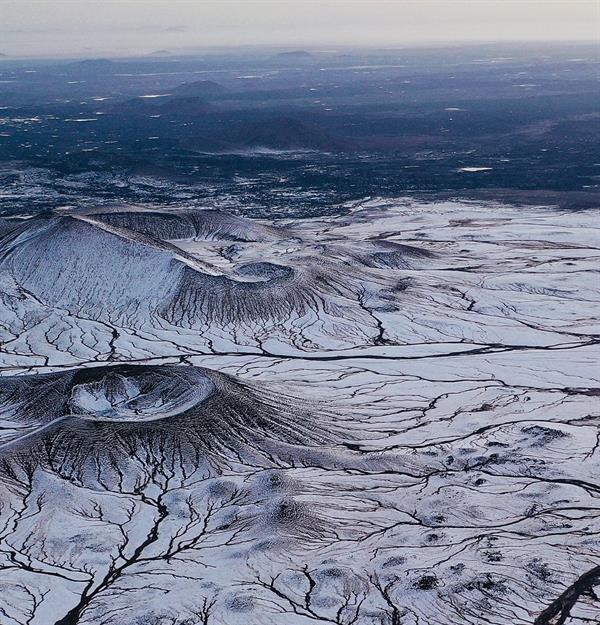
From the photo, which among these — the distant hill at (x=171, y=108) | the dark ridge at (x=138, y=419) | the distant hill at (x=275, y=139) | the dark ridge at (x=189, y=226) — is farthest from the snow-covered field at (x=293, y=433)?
the distant hill at (x=171, y=108)

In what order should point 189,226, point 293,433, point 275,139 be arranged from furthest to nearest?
point 275,139, point 189,226, point 293,433

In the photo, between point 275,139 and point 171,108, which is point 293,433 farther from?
point 171,108

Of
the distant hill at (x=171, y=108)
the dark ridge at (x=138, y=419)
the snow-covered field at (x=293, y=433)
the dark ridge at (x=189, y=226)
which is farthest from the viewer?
the distant hill at (x=171, y=108)

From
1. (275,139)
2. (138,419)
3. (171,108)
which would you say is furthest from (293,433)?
(171,108)

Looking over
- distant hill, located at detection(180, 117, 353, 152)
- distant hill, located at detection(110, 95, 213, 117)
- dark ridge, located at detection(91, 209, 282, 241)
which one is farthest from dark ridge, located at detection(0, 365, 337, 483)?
distant hill, located at detection(110, 95, 213, 117)

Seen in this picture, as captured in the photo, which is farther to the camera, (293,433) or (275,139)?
(275,139)

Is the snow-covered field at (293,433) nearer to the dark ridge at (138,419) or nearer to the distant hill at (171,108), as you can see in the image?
the dark ridge at (138,419)

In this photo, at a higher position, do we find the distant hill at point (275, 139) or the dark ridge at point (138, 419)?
the dark ridge at point (138, 419)
